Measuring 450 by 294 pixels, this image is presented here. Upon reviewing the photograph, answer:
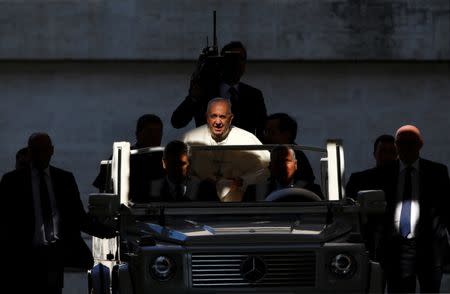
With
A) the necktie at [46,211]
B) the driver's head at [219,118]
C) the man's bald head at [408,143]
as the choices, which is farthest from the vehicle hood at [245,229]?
the necktie at [46,211]

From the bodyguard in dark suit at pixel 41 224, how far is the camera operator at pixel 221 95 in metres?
1.51

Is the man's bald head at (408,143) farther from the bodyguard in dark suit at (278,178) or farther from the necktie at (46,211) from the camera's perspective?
the necktie at (46,211)

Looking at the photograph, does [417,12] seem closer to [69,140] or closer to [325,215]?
[69,140]

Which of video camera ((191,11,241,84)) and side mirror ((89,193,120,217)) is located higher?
video camera ((191,11,241,84))

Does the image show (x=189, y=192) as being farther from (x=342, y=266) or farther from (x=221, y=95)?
(x=221, y=95)

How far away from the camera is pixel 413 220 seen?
16.8 metres

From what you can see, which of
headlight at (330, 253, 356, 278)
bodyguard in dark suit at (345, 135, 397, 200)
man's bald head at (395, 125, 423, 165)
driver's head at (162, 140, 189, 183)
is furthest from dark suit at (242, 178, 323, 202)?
bodyguard in dark suit at (345, 135, 397, 200)

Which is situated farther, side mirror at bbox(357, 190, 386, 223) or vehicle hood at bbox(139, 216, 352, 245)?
side mirror at bbox(357, 190, 386, 223)

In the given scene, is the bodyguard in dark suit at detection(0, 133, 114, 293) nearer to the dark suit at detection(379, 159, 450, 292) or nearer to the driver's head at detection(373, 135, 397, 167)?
the dark suit at detection(379, 159, 450, 292)

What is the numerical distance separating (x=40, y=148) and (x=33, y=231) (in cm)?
73

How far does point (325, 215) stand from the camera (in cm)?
1437

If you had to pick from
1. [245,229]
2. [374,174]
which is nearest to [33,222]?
[374,174]

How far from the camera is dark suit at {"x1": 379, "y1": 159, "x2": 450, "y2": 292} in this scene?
16734 mm

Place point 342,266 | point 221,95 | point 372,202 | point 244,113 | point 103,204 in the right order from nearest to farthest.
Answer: point 342,266
point 103,204
point 372,202
point 244,113
point 221,95
